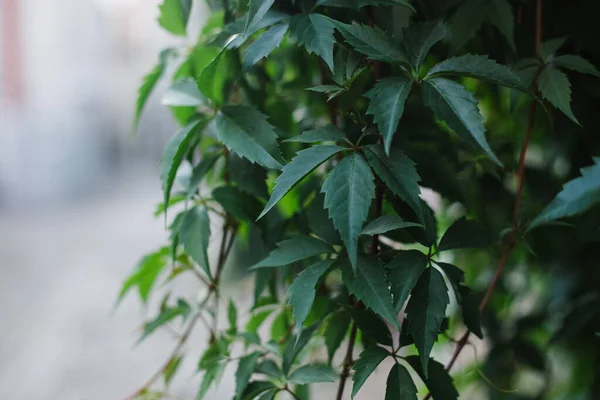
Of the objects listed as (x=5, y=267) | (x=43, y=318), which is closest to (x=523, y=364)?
(x=43, y=318)

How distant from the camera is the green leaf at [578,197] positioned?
1.03ft

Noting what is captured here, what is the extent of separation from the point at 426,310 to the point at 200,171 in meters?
0.25

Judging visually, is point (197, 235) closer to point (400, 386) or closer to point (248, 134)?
point (248, 134)

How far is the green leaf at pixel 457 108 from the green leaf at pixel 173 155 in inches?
7.7

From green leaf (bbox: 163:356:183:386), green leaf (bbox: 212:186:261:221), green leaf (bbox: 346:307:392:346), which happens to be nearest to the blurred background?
green leaf (bbox: 163:356:183:386)

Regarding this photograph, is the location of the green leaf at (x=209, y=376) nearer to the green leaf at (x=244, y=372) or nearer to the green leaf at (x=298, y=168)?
the green leaf at (x=244, y=372)

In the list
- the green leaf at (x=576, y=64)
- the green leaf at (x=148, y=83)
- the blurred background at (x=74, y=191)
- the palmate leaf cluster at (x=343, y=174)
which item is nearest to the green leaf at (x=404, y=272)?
the palmate leaf cluster at (x=343, y=174)

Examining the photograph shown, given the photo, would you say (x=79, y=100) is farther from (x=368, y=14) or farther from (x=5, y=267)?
(x=368, y=14)

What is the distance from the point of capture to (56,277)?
110 cm

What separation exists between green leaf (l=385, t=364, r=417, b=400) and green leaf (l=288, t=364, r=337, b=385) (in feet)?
0.15

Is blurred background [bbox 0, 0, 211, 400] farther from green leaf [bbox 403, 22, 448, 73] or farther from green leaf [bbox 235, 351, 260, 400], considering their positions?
green leaf [bbox 403, 22, 448, 73]

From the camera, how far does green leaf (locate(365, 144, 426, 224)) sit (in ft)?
1.07

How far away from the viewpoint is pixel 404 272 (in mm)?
353

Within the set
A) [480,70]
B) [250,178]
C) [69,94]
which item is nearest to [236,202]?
[250,178]
